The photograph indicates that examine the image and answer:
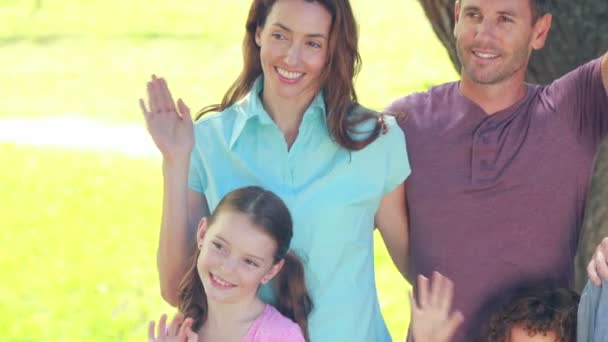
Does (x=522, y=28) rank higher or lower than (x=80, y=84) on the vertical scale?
higher

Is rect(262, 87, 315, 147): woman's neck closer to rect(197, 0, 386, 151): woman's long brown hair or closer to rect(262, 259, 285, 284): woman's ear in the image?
rect(197, 0, 386, 151): woman's long brown hair

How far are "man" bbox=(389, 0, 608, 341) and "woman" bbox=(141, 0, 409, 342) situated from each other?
0.49 feet

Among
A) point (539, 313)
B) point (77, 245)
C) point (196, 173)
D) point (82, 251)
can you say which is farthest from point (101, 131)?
point (539, 313)

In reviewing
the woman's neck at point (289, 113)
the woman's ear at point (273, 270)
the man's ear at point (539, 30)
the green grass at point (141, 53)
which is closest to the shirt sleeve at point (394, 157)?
the woman's neck at point (289, 113)

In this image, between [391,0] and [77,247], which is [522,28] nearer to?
[77,247]

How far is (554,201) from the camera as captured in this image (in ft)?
11.2

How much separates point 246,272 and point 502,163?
0.77 metres

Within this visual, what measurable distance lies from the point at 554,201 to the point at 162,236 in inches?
42.8

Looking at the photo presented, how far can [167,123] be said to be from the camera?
133 inches

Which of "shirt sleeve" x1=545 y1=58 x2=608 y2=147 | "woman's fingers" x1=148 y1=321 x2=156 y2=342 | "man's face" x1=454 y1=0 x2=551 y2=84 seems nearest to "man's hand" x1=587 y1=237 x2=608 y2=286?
"shirt sleeve" x1=545 y1=58 x2=608 y2=147

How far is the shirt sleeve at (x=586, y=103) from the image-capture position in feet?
11.1

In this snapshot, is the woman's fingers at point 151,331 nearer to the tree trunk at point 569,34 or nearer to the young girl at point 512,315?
the young girl at point 512,315

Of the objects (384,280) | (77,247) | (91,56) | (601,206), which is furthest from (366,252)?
(91,56)

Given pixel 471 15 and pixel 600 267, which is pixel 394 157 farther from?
pixel 600 267
